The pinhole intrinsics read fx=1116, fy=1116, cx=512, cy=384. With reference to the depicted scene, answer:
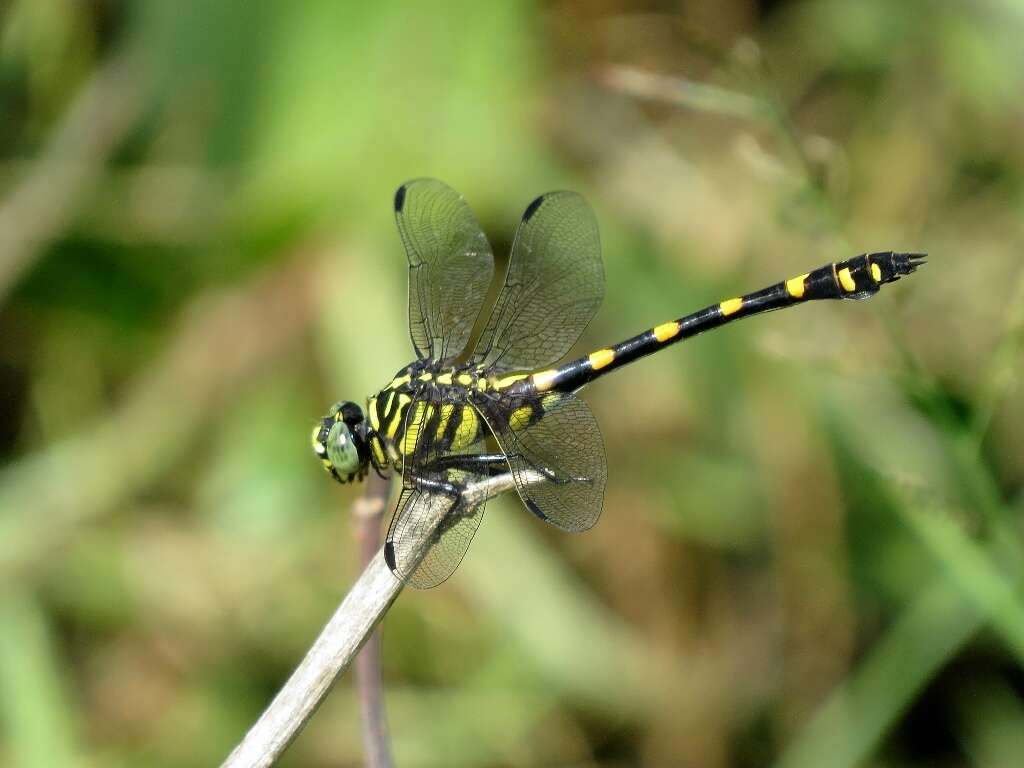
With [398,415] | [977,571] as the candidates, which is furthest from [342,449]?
[977,571]

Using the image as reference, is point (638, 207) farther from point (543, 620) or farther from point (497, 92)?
point (543, 620)

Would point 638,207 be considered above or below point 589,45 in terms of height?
below

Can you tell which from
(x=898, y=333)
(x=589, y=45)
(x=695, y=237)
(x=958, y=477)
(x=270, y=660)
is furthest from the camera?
(x=589, y=45)

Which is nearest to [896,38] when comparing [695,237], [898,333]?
[695,237]

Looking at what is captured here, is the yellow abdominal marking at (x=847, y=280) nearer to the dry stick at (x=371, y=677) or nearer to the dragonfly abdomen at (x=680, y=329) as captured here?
the dragonfly abdomen at (x=680, y=329)

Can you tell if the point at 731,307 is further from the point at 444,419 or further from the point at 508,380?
the point at 444,419
